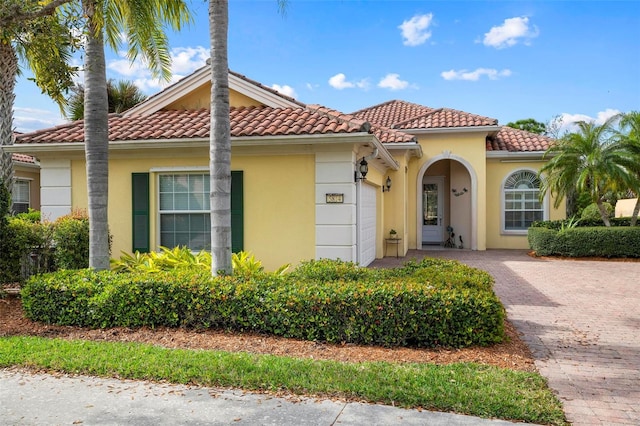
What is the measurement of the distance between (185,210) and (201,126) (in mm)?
1883

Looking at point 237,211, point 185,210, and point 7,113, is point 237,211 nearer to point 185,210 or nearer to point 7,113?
point 185,210

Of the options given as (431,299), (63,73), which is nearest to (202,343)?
(431,299)

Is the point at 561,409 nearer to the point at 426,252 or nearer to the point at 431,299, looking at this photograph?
the point at 431,299

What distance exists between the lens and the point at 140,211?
10242 millimetres

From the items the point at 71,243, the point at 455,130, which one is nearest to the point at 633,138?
the point at 455,130

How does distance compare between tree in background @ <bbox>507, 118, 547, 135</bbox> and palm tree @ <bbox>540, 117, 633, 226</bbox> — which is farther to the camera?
tree in background @ <bbox>507, 118, 547, 135</bbox>

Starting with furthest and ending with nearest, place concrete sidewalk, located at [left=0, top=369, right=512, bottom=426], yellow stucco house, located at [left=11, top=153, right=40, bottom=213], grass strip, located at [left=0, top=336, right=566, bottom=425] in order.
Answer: yellow stucco house, located at [left=11, top=153, right=40, bottom=213] < grass strip, located at [left=0, top=336, right=566, bottom=425] < concrete sidewalk, located at [left=0, top=369, right=512, bottom=426]

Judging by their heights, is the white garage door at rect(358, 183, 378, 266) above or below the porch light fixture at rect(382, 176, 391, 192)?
below

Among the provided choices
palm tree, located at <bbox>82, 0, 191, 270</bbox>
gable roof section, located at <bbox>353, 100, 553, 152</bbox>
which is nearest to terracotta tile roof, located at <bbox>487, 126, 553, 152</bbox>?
gable roof section, located at <bbox>353, 100, 553, 152</bbox>

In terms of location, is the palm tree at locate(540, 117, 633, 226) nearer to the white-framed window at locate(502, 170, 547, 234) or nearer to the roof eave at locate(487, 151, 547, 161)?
the roof eave at locate(487, 151, 547, 161)

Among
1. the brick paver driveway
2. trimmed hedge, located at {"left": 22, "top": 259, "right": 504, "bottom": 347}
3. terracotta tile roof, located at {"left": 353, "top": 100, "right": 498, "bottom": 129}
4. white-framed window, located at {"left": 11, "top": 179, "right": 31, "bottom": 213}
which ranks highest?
terracotta tile roof, located at {"left": 353, "top": 100, "right": 498, "bottom": 129}

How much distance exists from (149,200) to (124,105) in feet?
39.3

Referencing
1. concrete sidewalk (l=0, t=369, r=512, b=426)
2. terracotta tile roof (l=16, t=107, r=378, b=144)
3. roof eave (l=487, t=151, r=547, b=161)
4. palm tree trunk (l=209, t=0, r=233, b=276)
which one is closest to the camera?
concrete sidewalk (l=0, t=369, r=512, b=426)

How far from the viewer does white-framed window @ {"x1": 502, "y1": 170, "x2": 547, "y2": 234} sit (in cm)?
1844
